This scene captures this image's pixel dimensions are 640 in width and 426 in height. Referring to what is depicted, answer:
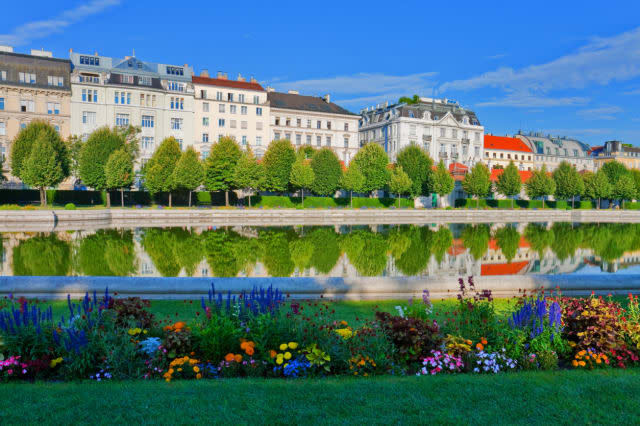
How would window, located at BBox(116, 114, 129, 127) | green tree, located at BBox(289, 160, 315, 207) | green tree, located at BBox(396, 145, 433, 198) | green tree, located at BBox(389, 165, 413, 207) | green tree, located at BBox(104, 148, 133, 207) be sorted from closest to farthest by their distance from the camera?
green tree, located at BBox(104, 148, 133, 207), green tree, located at BBox(289, 160, 315, 207), green tree, located at BBox(389, 165, 413, 207), window, located at BBox(116, 114, 129, 127), green tree, located at BBox(396, 145, 433, 198)

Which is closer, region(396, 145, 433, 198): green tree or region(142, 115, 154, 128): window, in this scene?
region(142, 115, 154, 128): window

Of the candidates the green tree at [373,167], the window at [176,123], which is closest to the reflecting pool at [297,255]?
the green tree at [373,167]

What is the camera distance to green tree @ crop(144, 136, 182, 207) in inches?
1961

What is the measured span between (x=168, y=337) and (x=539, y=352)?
4333mm

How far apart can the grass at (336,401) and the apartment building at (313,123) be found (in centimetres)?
7254

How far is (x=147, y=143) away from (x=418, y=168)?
37.2 m

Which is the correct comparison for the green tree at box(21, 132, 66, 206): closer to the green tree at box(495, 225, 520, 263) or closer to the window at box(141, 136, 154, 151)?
the window at box(141, 136, 154, 151)

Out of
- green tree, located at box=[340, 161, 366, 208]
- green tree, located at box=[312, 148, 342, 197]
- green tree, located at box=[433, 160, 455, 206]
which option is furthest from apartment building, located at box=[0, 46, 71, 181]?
green tree, located at box=[433, 160, 455, 206]

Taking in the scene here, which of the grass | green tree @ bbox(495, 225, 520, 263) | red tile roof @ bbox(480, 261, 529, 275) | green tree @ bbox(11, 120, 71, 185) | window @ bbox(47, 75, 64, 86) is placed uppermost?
window @ bbox(47, 75, 64, 86)

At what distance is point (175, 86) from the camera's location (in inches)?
2665

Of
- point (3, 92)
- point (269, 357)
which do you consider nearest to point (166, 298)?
point (269, 357)

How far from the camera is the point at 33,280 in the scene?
29.4 ft

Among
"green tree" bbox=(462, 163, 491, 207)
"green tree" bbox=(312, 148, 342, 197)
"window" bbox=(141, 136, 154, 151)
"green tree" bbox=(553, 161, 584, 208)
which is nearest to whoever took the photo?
"green tree" bbox=(312, 148, 342, 197)

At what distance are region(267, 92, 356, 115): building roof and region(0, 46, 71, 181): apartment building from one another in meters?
29.3
